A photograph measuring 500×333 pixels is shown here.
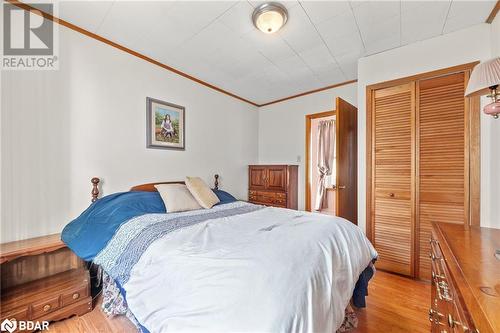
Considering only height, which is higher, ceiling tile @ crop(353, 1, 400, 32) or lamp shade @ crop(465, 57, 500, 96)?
ceiling tile @ crop(353, 1, 400, 32)

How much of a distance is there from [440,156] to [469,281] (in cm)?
204

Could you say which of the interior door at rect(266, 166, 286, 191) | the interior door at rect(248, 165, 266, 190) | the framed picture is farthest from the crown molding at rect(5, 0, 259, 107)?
the interior door at rect(266, 166, 286, 191)

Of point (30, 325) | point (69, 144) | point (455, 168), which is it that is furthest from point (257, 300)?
point (455, 168)

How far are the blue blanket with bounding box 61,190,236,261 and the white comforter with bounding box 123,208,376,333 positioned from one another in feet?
2.20

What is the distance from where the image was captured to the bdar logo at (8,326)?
146 cm

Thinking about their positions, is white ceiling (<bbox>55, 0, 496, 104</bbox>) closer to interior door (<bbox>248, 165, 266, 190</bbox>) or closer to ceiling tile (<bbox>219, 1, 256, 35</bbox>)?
→ ceiling tile (<bbox>219, 1, 256, 35</bbox>)

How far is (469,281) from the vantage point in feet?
2.34

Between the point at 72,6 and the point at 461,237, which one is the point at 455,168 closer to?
the point at 461,237

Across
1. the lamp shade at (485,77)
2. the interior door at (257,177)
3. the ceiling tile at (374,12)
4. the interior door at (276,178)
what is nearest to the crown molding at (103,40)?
the interior door at (257,177)

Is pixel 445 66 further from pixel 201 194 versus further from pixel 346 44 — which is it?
pixel 201 194

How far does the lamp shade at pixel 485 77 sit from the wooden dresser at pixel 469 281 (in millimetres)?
788

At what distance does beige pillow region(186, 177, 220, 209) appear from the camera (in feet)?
8.09

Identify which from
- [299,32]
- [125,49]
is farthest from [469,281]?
[125,49]

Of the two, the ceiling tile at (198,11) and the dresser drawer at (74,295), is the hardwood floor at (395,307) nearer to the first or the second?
the dresser drawer at (74,295)
